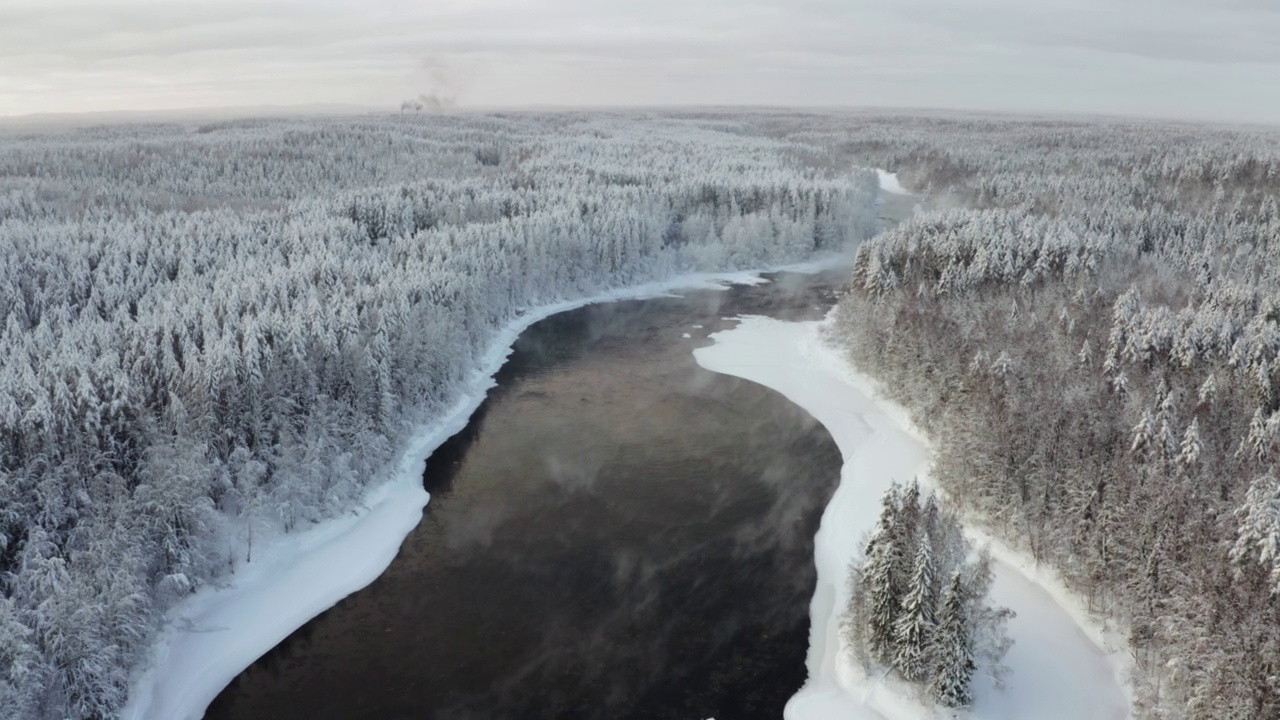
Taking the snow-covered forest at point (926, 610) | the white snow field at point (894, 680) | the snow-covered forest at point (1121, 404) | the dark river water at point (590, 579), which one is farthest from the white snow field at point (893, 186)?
the snow-covered forest at point (926, 610)

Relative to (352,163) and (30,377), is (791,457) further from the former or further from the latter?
(352,163)

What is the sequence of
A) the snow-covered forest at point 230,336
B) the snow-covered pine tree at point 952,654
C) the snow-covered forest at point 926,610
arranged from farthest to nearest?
the snow-covered forest at point 230,336 < the snow-covered forest at point 926,610 < the snow-covered pine tree at point 952,654

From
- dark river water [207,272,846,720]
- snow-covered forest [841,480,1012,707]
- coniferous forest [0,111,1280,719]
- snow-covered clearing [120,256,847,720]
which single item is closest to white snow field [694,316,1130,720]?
snow-covered forest [841,480,1012,707]

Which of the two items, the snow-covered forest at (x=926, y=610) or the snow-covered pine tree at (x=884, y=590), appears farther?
the snow-covered pine tree at (x=884, y=590)

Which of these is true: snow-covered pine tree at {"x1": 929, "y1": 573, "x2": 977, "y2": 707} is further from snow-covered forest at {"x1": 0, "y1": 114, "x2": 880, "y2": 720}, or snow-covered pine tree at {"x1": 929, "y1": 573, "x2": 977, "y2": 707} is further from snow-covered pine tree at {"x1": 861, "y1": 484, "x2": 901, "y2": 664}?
snow-covered forest at {"x1": 0, "y1": 114, "x2": 880, "y2": 720}

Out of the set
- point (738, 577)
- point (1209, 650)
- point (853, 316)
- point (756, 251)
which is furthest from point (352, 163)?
point (1209, 650)

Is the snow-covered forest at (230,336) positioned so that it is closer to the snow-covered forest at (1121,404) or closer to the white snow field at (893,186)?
the snow-covered forest at (1121,404)

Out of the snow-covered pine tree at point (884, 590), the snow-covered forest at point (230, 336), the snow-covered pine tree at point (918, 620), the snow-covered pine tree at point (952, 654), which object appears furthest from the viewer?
the snow-covered forest at point (230, 336)
